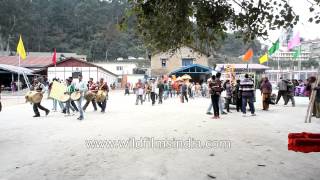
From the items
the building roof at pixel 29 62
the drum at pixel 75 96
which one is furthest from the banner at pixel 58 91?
the building roof at pixel 29 62

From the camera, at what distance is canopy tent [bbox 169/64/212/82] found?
46812 millimetres

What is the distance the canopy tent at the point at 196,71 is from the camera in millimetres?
46812

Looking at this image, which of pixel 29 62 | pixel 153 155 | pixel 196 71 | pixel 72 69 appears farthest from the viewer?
pixel 29 62

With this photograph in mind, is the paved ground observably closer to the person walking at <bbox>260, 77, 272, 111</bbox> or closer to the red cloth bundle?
the red cloth bundle

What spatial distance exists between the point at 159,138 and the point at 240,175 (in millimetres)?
3550

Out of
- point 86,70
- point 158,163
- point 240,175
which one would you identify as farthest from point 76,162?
point 86,70

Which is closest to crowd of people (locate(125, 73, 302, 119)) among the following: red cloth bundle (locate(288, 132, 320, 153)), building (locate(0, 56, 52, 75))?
red cloth bundle (locate(288, 132, 320, 153))

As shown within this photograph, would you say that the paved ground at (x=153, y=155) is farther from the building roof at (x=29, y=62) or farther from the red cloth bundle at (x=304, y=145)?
the building roof at (x=29, y=62)

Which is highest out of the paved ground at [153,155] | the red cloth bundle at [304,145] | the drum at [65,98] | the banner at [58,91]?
the banner at [58,91]

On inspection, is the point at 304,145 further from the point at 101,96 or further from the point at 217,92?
the point at 101,96

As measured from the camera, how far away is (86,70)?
48.4 metres

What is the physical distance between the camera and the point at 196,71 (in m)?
47.4

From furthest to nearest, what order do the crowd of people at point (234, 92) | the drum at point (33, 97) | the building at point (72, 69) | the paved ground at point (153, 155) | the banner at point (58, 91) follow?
the building at point (72, 69) < the banner at point (58, 91) < the drum at point (33, 97) < the crowd of people at point (234, 92) < the paved ground at point (153, 155)

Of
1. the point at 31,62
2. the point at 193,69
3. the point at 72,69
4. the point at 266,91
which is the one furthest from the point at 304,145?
the point at 31,62
